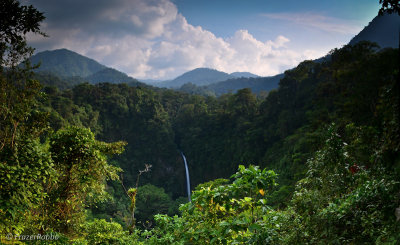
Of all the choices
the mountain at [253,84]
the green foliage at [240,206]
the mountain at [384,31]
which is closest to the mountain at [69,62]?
the mountain at [253,84]

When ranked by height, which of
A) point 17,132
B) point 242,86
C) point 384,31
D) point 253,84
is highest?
point 242,86

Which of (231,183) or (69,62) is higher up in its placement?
(69,62)

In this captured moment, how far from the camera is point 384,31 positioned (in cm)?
2758

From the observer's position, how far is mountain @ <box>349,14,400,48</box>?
25.8 m

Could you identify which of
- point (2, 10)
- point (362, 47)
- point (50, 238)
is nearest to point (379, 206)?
point (50, 238)

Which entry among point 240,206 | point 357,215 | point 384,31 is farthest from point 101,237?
point 384,31

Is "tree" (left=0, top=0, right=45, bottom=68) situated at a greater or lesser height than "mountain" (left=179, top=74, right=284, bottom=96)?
lesser

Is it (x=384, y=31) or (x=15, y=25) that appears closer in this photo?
(x=15, y=25)

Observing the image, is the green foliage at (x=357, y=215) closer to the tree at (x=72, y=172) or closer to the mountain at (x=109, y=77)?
the tree at (x=72, y=172)

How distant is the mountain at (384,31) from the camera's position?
25789mm

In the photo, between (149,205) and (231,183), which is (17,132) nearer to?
(231,183)

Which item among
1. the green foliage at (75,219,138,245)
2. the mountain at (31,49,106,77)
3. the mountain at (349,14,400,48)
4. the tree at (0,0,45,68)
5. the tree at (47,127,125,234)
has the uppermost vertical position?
the mountain at (31,49,106,77)

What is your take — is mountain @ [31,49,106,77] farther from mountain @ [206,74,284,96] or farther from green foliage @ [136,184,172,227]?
green foliage @ [136,184,172,227]

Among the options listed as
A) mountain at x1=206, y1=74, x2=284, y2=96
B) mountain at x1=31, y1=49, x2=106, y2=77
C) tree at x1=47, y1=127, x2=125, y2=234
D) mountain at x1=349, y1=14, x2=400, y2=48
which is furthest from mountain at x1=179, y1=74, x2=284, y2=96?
mountain at x1=31, y1=49, x2=106, y2=77
